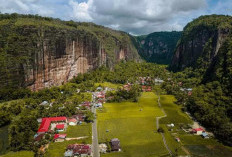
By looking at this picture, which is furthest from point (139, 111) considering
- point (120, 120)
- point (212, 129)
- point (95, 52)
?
point (95, 52)

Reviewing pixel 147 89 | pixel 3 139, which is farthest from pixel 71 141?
pixel 147 89

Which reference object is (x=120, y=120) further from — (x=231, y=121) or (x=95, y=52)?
(x=95, y=52)

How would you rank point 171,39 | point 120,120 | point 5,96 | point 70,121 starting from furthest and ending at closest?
point 171,39 < point 5,96 < point 120,120 < point 70,121

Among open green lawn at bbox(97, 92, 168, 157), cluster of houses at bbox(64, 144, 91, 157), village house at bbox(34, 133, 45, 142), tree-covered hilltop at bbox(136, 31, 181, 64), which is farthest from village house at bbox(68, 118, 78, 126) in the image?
tree-covered hilltop at bbox(136, 31, 181, 64)

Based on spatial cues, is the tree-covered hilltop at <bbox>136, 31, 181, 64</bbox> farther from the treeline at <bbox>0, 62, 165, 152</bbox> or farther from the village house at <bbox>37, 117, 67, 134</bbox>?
the village house at <bbox>37, 117, 67, 134</bbox>

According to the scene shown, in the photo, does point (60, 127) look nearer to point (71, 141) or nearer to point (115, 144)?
point (71, 141)
